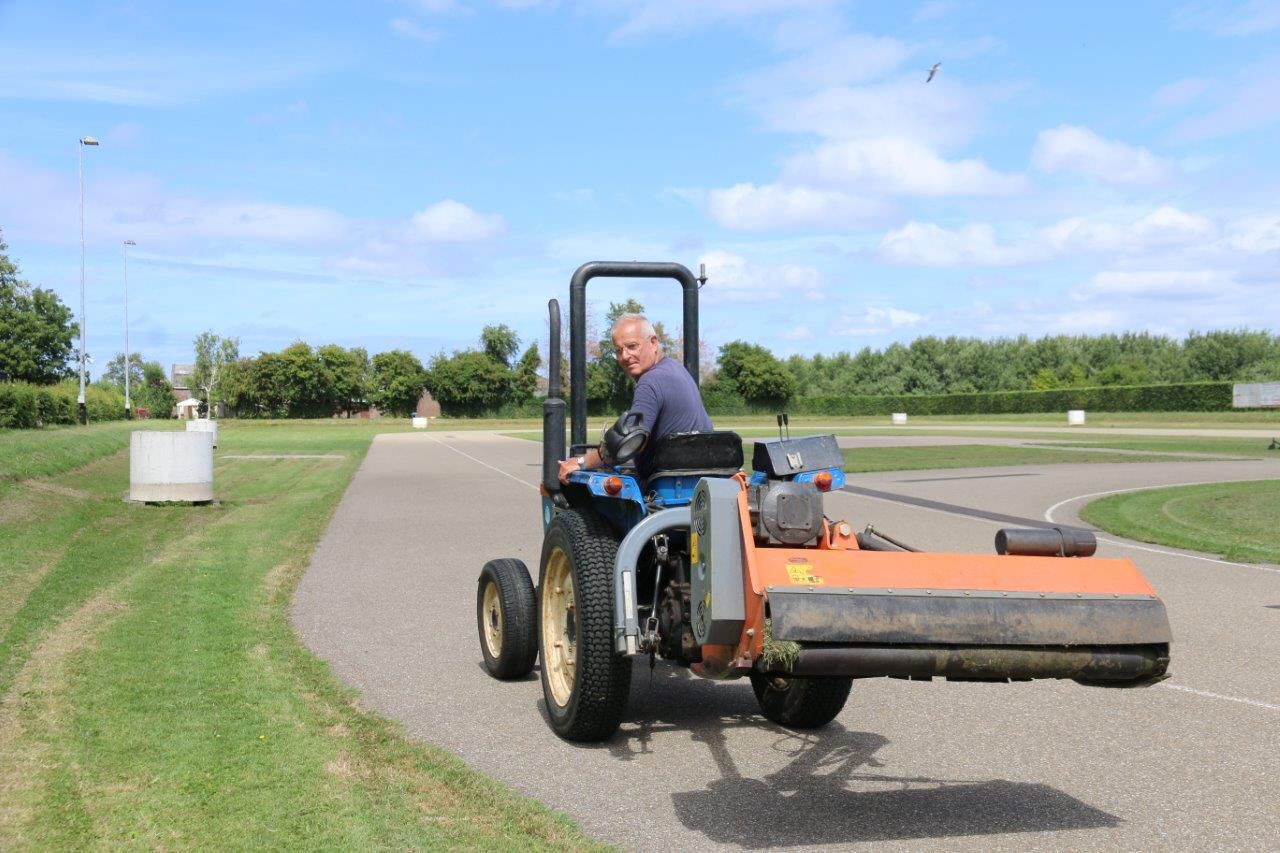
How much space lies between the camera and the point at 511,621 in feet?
21.0

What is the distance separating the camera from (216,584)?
10.0 meters

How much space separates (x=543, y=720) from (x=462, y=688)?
887 millimetres

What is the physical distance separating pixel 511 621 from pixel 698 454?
1.82 metres

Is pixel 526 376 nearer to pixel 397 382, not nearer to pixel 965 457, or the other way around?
pixel 397 382

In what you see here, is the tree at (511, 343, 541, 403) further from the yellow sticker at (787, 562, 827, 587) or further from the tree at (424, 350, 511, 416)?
the yellow sticker at (787, 562, 827, 587)

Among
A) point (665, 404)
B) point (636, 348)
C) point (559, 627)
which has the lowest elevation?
point (559, 627)

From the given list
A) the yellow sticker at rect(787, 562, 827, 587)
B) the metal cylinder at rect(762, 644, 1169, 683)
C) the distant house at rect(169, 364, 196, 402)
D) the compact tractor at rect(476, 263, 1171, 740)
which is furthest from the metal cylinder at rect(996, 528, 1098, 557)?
the distant house at rect(169, 364, 196, 402)

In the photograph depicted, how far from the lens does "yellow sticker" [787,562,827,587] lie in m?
4.02

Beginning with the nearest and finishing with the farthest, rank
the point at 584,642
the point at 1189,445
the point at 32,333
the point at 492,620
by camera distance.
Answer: the point at 584,642
the point at 492,620
the point at 1189,445
the point at 32,333

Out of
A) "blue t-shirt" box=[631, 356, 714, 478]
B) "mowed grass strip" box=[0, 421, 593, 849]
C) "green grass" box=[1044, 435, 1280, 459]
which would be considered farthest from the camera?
"green grass" box=[1044, 435, 1280, 459]

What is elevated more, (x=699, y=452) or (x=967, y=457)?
(x=699, y=452)

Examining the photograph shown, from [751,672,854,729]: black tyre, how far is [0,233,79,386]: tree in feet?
212

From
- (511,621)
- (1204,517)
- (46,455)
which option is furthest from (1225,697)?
(46,455)

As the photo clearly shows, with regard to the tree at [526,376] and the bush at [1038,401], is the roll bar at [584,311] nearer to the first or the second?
the bush at [1038,401]
